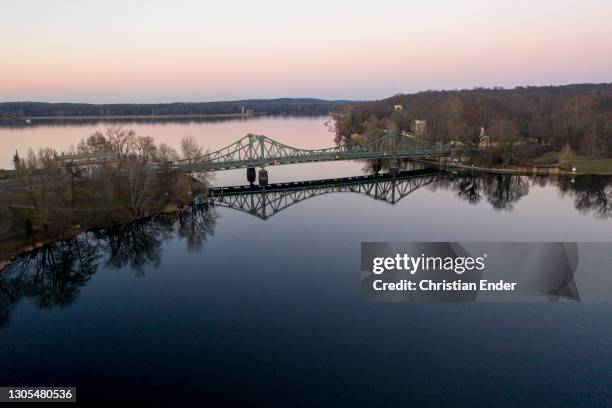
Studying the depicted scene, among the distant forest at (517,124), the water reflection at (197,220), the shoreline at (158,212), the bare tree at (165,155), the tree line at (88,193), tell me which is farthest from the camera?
the distant forest at (517,124)

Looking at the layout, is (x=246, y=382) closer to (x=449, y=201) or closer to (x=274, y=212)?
(x=274, y=212)

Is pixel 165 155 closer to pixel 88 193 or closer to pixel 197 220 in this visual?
pixel 88 193

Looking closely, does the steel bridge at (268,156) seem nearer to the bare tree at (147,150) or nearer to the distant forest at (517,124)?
the bare tree at (147,150)

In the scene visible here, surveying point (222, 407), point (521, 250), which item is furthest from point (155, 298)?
point (521, 250)

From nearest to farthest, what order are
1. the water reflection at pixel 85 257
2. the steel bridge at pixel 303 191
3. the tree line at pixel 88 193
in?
the water reflection at pixel 85 257 → the tree line at pixel 88 193 → the steel bridge at pixel 303 191

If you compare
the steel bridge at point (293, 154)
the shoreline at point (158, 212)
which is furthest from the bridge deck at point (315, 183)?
the shoreline at point (158, 212)
